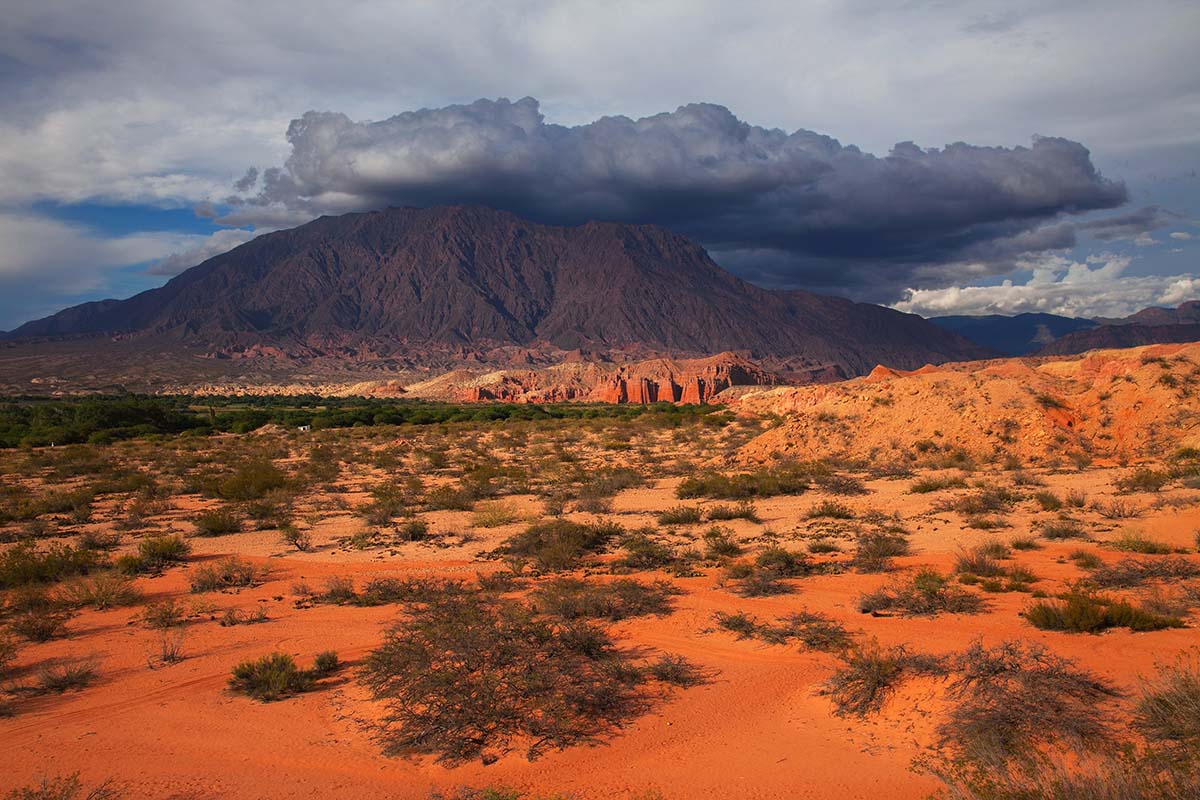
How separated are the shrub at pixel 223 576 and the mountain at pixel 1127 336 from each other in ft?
636

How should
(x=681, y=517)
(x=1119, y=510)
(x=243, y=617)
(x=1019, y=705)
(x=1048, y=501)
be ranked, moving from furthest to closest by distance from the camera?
1. (x=681, y=517)
2. (x=1048, y=501)
3. (x=1119, y=510)
4. (x=243, y=617)
5. (x=1019, y=705)

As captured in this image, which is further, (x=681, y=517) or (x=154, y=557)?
(x=681, y=517)

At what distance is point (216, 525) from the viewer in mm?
16500

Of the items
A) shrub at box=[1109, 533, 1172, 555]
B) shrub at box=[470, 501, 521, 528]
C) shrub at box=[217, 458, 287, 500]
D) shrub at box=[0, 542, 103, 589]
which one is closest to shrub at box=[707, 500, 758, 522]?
shrub at box=[470, 501, 521, 528]

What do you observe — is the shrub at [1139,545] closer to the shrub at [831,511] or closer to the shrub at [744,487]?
the shrub at [831,511]

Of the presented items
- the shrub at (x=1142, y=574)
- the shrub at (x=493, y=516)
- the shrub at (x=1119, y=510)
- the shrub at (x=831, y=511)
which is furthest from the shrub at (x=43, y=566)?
the shrub at (x=1119, y=510)

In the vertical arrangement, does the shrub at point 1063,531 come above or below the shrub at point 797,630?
below

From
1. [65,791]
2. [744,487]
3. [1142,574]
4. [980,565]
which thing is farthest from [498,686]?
A: [744,487]

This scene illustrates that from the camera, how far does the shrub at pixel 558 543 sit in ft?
41.2

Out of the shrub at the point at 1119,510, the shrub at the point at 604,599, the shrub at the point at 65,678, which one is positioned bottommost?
the shrub at the point at 1119,510

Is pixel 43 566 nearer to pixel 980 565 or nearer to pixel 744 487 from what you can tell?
pixel 744 487

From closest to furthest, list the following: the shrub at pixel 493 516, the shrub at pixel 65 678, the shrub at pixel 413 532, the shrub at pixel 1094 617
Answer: the shrub at pixel 65 678, the shrub at pixel 1094 617, the shrub at pixel 413 532, the shrub at pixel 493 516

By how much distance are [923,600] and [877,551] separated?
2.93 metres

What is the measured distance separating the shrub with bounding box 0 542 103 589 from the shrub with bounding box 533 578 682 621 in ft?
29.7
